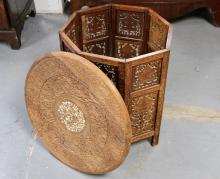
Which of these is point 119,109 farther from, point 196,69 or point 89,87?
point 196,69

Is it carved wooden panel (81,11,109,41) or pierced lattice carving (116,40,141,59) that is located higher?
carved wooden panel (81,11,109,41)

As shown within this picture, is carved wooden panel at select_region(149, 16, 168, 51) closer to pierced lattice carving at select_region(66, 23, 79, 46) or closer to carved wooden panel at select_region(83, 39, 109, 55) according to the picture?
carved wooden panel at select_region(83, 39, 109, 55)

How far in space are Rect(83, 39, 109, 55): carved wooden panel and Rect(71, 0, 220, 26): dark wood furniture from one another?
0.62m

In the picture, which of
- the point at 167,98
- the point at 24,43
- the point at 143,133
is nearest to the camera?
the point at 143,133

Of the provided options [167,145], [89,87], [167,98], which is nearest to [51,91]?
[89,87]

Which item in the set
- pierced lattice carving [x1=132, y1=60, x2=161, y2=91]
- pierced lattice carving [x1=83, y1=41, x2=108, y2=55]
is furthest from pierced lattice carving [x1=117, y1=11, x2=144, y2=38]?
pierced lattice carving [x1=132, y1=60, x2=161, y2=91]

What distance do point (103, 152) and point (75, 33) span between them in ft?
1.87

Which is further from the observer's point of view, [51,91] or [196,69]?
[196,69]

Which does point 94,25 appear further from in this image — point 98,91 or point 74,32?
point 98,91

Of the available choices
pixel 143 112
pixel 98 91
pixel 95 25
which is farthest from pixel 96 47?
pixel 98 91

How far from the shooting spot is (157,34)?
147 cm

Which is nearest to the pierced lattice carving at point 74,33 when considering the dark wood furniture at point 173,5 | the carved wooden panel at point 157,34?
the carved wooden panel at point 157,34

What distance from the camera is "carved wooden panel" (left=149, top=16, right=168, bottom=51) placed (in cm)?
141

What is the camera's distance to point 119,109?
1134 mm
